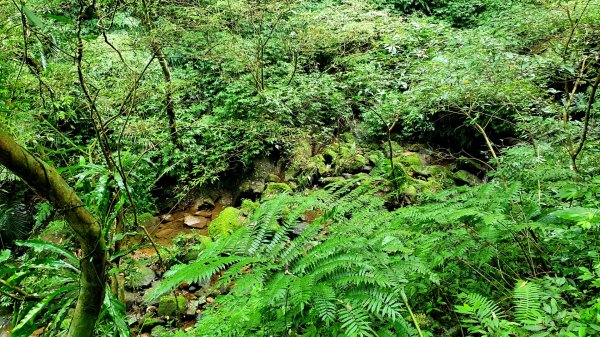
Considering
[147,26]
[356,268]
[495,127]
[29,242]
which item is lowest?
[495,127]

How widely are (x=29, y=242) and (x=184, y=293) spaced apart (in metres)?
2.72

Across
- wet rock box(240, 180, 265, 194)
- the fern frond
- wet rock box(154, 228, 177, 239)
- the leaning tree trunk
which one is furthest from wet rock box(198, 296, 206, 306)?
the fern frond

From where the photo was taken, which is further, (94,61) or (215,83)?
(215,83)

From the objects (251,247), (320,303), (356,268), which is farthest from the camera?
(251,247)

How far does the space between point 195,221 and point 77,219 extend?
506cm

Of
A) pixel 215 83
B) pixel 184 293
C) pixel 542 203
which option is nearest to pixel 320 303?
pixel 542 203

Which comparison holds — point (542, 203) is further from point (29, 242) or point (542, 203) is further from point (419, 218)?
point (29, 242)

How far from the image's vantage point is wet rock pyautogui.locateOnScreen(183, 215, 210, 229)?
6082mm

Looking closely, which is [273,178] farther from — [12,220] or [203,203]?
[12,220]

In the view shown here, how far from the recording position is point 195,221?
243 inches

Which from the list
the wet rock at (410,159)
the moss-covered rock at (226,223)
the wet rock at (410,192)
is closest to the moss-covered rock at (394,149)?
the wet rock at (410,159)

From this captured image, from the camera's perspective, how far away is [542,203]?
2.29 m

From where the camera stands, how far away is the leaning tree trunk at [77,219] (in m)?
1.12

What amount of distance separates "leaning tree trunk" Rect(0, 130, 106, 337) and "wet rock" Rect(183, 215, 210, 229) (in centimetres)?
471
